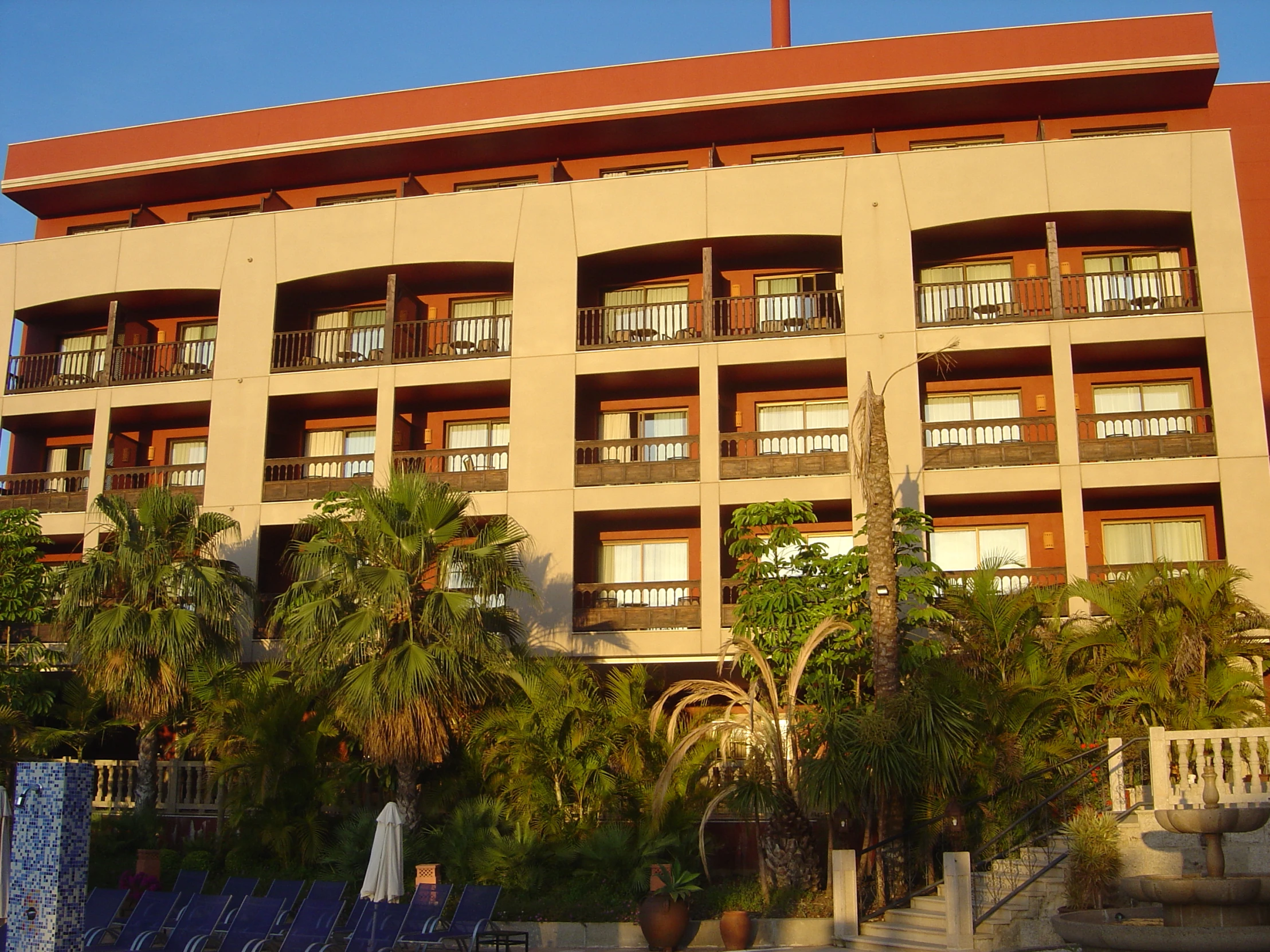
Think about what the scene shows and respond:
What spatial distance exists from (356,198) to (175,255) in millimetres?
4992

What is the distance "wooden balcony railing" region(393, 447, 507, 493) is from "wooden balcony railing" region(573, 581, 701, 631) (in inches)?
125

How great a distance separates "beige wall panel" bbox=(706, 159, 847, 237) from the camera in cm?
2794

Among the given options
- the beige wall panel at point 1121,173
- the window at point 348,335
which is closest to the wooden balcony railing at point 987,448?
the beige wall panel at point 1121,173

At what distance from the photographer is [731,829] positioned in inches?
904

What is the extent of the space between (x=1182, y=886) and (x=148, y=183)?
3099 centimetres

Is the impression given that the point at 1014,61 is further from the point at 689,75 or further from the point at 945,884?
the point at 945,884

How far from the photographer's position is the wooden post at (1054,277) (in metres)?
26.8

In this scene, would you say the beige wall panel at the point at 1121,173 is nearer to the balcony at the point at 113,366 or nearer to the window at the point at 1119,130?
the window at the point at 1119,130

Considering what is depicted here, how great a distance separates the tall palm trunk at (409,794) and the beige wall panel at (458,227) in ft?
42.4

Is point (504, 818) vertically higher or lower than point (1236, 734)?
lower

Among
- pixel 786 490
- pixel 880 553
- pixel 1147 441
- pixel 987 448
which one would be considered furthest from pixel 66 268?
pixel 1147 441

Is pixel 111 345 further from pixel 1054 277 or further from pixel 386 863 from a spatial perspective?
pixel 1054 277

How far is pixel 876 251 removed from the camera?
2758 cm

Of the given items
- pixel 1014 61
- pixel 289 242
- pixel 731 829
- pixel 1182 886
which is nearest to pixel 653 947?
pixel 731 829
